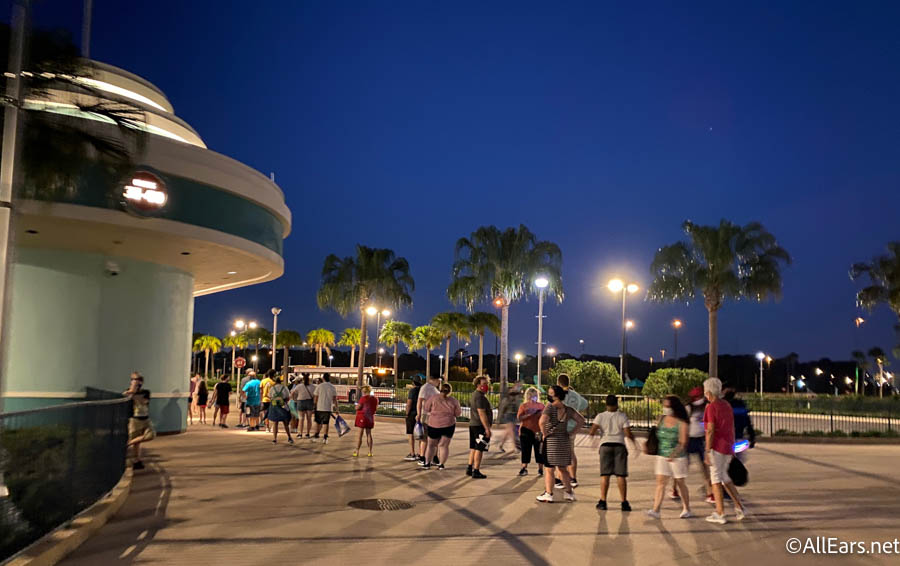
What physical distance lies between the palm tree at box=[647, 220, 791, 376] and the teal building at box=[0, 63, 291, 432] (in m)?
21.2

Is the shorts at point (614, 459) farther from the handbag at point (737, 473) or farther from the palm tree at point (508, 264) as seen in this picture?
the palm tree at point (508, 264)

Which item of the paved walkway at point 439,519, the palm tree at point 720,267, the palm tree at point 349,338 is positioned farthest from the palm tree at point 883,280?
the palm tree at point 349,338

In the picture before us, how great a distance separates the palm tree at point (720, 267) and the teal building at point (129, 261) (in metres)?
21.2

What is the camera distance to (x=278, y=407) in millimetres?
20781

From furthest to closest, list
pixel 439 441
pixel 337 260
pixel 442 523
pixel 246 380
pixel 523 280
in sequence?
pixel 337 260 → pixel 523 280 → pixel 246 380 → pixel 439 441 → pixel 442 523

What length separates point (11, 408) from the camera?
19422 millimetres

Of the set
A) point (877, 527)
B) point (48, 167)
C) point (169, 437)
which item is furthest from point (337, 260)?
point (877, 527)

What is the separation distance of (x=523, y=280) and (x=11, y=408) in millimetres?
21423

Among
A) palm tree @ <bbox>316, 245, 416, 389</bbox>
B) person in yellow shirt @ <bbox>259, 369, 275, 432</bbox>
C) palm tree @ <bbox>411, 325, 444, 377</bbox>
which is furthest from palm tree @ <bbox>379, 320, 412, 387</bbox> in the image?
person in yellow shirt @ <bbox>259, 369, 275, 432</bbox>

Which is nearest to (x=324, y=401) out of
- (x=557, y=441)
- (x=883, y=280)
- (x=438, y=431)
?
(x=438, y=431)

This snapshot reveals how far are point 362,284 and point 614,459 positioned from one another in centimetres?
3318

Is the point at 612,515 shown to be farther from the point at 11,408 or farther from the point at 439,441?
the point at 11,408

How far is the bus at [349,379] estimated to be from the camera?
49625 millimetres

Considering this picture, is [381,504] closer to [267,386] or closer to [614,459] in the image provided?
[614,459]
